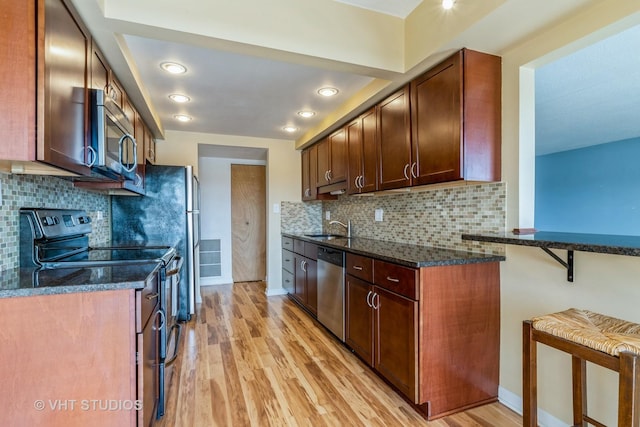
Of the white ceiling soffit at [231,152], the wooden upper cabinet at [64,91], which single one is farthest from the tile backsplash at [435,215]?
the wooden upper cabinet at [64,91]

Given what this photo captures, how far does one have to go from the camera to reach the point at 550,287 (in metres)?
1.64

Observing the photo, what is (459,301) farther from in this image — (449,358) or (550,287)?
(550,287)

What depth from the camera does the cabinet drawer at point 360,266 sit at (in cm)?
218

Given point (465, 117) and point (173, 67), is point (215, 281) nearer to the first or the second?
point (173, 67)

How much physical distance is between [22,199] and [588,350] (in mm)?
2566

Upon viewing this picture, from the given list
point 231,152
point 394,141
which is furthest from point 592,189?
point 231,152

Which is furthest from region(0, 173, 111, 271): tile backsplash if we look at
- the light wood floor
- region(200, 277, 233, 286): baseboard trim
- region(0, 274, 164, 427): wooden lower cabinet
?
region(200, 277, 233, 286): baseboard trim

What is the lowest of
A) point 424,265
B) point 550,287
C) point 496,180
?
point 550,287

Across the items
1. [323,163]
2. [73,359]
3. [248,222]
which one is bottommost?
[73,359]

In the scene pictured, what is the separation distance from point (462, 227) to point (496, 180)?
0.40m

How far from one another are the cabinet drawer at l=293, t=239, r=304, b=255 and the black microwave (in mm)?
2045

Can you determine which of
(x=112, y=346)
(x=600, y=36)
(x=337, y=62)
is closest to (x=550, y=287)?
(x=600, y=36)

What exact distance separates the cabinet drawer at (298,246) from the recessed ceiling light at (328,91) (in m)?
1.63

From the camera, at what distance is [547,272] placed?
65.2 inches
